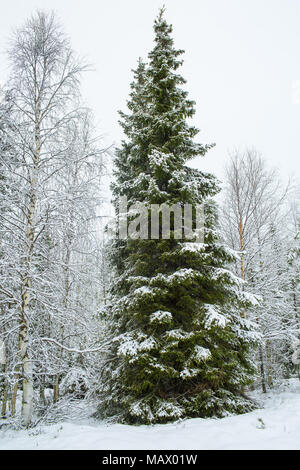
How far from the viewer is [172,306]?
719 centimetres

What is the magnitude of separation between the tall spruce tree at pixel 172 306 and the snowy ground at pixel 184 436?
776 millimetres

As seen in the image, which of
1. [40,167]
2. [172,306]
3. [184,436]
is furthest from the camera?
[172,306]

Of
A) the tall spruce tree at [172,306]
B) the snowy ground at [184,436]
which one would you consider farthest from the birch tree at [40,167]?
the tall spruce tree at [172,306]

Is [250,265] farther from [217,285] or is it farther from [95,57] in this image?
[95,57]

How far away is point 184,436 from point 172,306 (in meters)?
2.94

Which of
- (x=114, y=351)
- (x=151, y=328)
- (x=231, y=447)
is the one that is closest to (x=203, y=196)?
(x=151, y=328)

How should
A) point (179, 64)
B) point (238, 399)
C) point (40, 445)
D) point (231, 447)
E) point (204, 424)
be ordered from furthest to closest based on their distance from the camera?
point (179, 64) → point (238, 399) → point (204, 424) → point (40, 445) → point (231, 447)

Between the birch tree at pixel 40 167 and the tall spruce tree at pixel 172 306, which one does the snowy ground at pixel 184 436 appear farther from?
the birch tree at pixel 40 167

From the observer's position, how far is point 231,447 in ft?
13.4

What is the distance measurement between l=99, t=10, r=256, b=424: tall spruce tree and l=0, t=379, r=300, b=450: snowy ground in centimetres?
78

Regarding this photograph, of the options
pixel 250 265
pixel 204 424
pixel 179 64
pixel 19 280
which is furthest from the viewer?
pixel 250 265

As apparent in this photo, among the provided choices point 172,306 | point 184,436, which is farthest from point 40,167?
point 184,436

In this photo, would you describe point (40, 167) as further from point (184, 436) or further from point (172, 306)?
point (184, 436)
